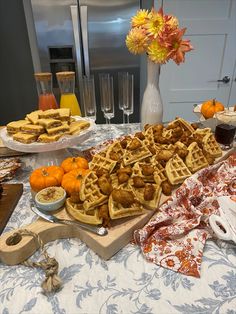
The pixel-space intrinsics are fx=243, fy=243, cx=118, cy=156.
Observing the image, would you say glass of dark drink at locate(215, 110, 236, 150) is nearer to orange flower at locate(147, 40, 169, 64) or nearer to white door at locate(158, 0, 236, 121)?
orange flower at locate(147, 40, 169, 64)

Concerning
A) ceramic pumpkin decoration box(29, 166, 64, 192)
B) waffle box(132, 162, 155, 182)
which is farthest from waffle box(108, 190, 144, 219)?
ceramic pumpkin decoration box(29, 166, 64, 192)

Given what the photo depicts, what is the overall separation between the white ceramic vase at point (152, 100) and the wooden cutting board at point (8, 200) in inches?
25.6

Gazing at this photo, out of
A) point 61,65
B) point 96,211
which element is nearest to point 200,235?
point 96,211

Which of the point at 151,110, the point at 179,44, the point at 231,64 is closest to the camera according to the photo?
the point at 179,44

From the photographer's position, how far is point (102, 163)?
830mm

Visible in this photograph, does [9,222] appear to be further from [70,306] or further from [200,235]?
[200,235]

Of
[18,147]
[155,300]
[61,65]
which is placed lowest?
[155,300]

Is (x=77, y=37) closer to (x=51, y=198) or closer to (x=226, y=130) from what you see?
(x=226, y=130)

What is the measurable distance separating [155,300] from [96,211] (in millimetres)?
259

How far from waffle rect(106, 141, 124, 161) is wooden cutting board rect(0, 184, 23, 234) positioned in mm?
338

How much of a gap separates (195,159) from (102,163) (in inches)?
13.0

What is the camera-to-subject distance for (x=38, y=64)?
2.23 metres

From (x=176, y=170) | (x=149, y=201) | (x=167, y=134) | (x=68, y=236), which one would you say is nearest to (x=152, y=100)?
(x=167, y=134)

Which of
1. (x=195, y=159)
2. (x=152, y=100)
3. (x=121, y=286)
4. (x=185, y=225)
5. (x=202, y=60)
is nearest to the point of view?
(x=121, y=286)
